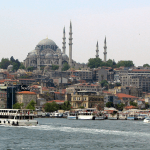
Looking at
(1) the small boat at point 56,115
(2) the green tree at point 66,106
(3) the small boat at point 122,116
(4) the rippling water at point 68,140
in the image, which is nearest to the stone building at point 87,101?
(2) the green tree at point 66,106

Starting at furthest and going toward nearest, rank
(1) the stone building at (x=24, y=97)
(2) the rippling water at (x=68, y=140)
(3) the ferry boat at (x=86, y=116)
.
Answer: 1. (1) the stone building at (x=24, y=97)
2. (3) the ferry boat at (x=86, y=116)
3. (2) the rippling water at (x=68, y=140)

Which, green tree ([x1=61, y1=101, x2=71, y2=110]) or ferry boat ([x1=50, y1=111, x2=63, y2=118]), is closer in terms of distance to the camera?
ferry boat ([x1=50, y1=111, x2=63, y2=118])

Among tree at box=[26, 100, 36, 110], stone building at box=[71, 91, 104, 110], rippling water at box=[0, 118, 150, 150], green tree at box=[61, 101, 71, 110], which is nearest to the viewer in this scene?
rippling water at box=[0, 118, 150, 150]

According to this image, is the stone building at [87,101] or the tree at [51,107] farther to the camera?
the stone building at [87,101]

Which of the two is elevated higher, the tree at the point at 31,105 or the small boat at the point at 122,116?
the tree at the point at 31,105

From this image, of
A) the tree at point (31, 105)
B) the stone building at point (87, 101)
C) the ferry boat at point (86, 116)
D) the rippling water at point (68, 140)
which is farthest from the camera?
the stone building at point (87, 101)

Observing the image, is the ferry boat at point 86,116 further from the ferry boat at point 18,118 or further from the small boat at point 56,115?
the ferry boat at point 18,118

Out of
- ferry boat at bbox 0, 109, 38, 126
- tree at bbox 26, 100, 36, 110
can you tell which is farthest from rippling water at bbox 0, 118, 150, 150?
tree at bbox 26, 100, 36, 110

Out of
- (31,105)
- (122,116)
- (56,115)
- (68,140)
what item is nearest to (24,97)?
(31,105)

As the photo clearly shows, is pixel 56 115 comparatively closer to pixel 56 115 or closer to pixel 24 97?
pixel 56 115

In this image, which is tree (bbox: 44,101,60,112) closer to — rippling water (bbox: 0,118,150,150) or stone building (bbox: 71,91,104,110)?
stone building (bbox: 71,91,104,110)
